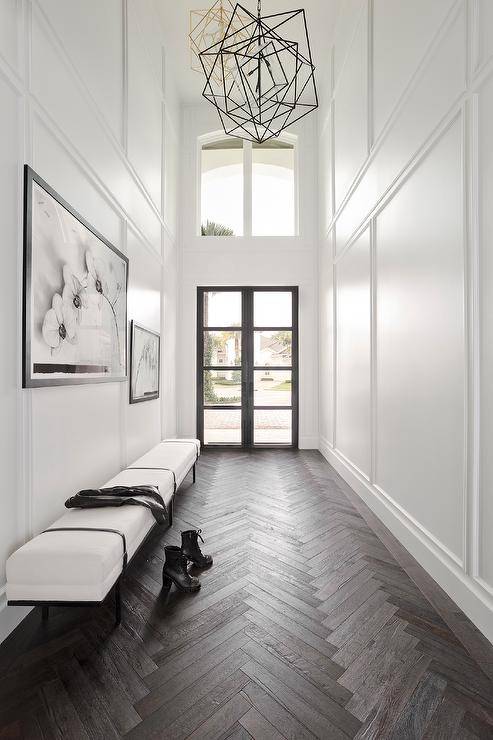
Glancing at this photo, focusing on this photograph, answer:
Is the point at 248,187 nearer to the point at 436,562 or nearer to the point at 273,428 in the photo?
the point at 273,428

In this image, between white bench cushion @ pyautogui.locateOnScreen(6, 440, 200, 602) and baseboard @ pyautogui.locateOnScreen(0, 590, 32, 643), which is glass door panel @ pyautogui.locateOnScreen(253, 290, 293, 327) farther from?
baseboard @ pyautogui.locateOnScreen(0, 590, 32, 643)

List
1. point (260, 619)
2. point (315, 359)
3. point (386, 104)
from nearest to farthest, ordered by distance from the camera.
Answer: point (260, 619), point (386, 104), point (315, 359)

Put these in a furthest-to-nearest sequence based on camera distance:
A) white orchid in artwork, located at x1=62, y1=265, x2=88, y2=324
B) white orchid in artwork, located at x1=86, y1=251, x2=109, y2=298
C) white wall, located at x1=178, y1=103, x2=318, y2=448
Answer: white wall, located at x1=178, y1=103, x2=318, y2=448 < white orchid in artwork, located at x1=86, y1=251, x2=109, y2=298 < white orchid in artwork, located at x1=62, y1=265, x2=88, y2=324

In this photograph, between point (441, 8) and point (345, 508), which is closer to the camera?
point (441, 8)

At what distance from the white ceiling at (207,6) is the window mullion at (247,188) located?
122 centimetres

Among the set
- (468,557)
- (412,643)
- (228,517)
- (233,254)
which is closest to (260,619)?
(412,643)

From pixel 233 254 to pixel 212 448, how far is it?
9.91 feet

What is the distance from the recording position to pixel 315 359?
20.1ft

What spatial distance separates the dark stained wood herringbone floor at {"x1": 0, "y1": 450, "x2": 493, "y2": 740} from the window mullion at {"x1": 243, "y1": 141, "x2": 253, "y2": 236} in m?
4.96

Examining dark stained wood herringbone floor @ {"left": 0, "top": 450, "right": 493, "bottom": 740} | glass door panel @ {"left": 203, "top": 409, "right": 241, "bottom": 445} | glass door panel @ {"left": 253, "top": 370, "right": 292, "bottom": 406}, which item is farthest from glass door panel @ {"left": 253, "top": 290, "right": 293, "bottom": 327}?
dark stained wood herringbone floor @ {"left": 0, "top": 450, "right": 493, "bottom": 740}

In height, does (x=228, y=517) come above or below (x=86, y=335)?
below

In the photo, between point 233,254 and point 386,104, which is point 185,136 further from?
point 386,104

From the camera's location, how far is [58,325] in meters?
2.26

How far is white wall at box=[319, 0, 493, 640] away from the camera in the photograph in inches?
73.8
